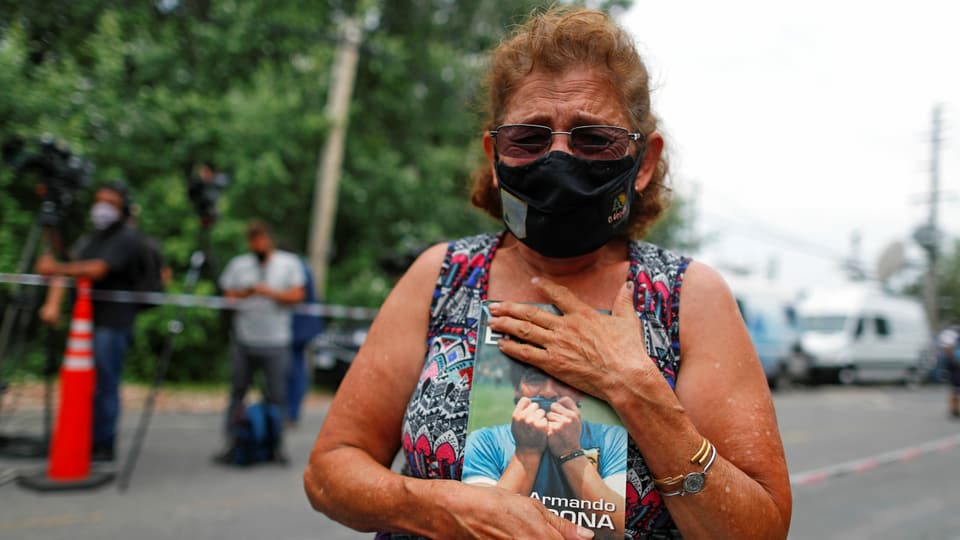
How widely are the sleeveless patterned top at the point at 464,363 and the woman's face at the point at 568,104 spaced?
271 mm

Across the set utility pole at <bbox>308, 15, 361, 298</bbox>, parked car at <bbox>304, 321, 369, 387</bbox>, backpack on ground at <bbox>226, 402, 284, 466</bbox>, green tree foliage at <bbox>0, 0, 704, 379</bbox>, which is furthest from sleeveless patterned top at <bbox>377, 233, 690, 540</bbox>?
utility pole at <bbox>308, 15, 361, 298</bbox>

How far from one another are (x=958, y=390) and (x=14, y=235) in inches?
582

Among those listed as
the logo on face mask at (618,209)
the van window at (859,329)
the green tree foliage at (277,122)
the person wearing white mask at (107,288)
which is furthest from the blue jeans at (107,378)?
the van window at (859,329)

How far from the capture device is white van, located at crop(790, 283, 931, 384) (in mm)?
20016

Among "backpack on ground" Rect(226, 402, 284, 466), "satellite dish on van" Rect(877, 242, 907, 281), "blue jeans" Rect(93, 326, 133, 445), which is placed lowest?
"backpack on ground" Rect(226, 402, 284, 466)

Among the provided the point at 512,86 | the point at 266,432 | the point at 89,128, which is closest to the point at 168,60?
the point at 89,128

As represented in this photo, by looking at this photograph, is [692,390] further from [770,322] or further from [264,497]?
[770,322]

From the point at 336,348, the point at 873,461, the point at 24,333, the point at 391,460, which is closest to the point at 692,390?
the point at 391,460

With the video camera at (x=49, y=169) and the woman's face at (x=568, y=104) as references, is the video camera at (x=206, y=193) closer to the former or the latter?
the video camera at (x=49, y=169)

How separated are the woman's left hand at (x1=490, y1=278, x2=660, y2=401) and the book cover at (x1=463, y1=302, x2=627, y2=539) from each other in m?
0.03

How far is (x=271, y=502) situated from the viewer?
502cm

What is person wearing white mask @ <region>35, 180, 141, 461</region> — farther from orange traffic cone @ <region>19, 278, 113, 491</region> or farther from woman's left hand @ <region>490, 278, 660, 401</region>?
woman's left hand @ <region>490, 278, 660, 401</region>

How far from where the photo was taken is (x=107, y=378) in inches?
214

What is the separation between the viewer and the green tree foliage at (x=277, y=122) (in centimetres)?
966
